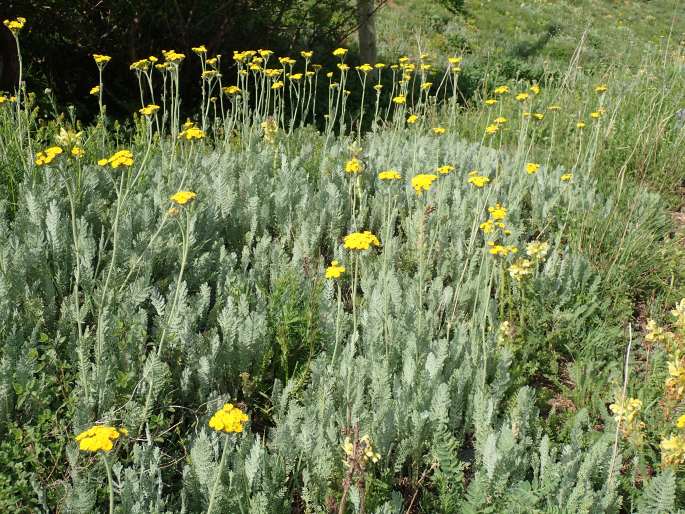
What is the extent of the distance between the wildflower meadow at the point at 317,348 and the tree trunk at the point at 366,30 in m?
4.04

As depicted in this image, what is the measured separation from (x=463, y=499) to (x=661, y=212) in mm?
2811

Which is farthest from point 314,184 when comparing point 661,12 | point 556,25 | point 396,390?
point 661,12

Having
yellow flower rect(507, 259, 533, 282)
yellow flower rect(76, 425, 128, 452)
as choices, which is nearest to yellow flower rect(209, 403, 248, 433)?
yellow flower rect(76, 425, 128, 452)

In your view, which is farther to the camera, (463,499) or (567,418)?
(567,418)

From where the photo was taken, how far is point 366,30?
7.59 meters

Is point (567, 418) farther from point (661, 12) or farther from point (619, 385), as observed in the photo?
point (661, 12)

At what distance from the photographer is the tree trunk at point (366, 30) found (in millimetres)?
7297

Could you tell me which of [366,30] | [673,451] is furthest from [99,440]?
[366,30]

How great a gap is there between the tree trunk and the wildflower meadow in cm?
404

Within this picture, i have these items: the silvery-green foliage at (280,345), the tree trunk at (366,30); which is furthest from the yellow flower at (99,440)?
the tree trunk at (366,30)

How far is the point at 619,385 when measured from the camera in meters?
2.50

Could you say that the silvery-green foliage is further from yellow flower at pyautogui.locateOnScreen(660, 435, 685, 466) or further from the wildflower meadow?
yellow flower at pyautogui.locateOnScreen(660, 435, 685, 466)

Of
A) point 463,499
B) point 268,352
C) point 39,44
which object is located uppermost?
point 39,44

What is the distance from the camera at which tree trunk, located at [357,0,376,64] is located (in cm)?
730
